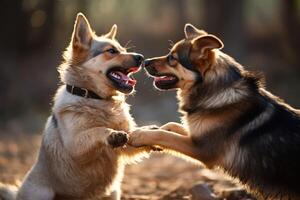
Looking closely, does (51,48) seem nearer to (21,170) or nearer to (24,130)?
(24,130)

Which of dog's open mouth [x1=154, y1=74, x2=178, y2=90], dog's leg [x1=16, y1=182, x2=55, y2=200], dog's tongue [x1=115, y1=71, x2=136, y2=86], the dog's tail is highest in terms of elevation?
dog's open mouth [x1=154, y1=74, x2=178, y2=90]

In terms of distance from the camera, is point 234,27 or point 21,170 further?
point 234,27

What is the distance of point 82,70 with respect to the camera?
819cm

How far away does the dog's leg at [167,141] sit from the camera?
743cm

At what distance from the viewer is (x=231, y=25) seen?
1019 inches

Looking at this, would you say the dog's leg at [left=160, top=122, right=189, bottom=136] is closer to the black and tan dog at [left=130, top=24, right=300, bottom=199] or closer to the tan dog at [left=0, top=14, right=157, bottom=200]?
the black and tan dog at [left=130, top=24, right=300, bottom=199]

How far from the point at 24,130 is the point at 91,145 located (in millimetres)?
12785

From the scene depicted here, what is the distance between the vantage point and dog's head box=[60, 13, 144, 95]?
8.16 meters

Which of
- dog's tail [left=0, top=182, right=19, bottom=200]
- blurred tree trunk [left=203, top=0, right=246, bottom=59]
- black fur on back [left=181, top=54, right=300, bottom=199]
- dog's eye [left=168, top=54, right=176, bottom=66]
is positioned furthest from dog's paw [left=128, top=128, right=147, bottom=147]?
blurred tree trunk [left=203, top=0, right=246, bottom=59]

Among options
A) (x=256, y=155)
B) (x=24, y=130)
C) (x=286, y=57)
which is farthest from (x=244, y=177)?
(x=286, y=57)

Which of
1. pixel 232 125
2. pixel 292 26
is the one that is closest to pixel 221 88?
pixel 232 125

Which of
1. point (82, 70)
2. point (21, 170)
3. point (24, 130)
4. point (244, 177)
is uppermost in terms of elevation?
point (82, 70)

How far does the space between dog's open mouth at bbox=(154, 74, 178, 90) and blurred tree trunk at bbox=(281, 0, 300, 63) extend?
19996mm

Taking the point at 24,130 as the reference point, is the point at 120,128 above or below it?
above
